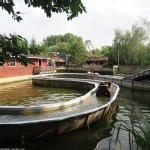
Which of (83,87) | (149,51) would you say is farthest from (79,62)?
(83,87)

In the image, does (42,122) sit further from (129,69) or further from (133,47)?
(133,47)

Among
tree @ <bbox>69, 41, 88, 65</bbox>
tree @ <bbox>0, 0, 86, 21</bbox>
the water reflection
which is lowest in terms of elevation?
the water reflection

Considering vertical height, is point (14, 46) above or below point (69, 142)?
above

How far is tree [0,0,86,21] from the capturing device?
2879mm

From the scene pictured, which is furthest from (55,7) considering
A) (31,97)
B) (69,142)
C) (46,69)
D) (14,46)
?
(46,69)

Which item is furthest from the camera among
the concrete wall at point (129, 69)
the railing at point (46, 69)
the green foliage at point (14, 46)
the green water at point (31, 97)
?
the railing at point (46, 69)

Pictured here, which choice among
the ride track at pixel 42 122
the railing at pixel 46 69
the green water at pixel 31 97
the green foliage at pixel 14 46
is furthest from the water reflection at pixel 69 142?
the railing at pixel 46 69

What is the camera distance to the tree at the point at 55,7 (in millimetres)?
2879

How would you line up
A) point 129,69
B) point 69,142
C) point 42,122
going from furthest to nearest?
point 129,69 → point 69,142 → point 42,122

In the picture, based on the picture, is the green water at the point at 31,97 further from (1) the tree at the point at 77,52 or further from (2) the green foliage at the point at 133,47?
(1) the tree at the point at 77,52

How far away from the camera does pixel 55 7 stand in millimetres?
2975

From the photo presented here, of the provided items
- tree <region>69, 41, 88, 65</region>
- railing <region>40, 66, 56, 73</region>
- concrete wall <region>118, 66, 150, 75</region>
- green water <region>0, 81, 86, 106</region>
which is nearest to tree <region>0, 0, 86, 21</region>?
green water <region>0, 81, 86, 106</region>

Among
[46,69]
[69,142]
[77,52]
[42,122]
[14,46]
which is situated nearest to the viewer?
[14,46]

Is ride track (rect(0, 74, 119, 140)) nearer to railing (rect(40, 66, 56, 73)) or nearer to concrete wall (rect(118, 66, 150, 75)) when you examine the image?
concrete wall (rect(118, 66, 150, 75))
